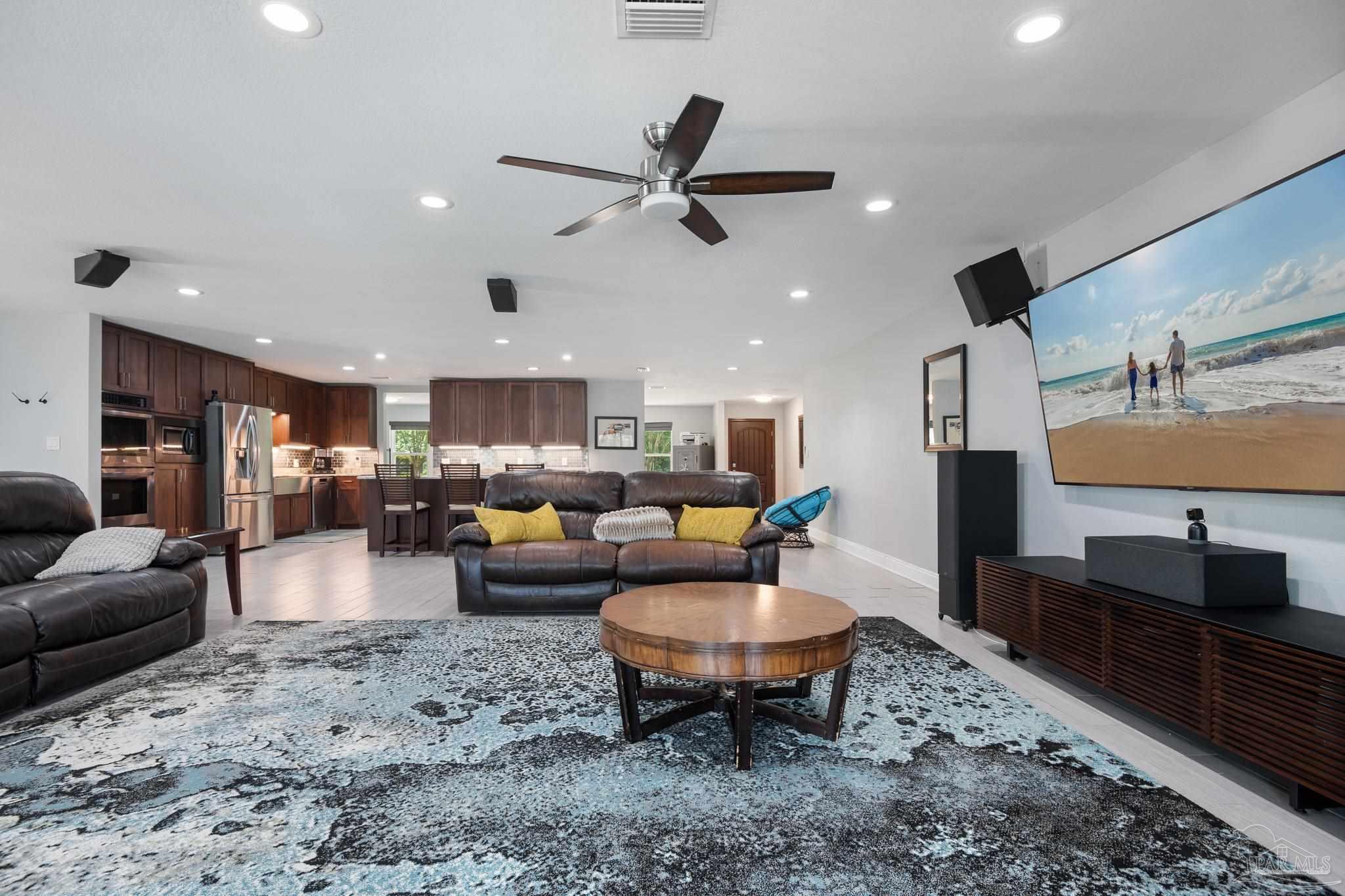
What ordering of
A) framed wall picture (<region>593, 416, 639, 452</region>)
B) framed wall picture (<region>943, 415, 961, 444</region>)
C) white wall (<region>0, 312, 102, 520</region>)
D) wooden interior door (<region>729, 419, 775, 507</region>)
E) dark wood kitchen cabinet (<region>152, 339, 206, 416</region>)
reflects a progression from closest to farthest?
framed wall picture (<region>943, 415, 961, 444</region>), white wall (<region>0, 312, 102, 520</region>), dark wood kitchen cabinet (<region>152, 339, 206, 416</region>), framed wall picture (<region>593, 416, 639, 452</region>), wooden interior door (<region>729, 419, 775, 507</region>)

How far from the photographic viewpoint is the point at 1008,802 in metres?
1.80

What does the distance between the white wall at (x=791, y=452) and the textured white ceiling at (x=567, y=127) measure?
261 inches

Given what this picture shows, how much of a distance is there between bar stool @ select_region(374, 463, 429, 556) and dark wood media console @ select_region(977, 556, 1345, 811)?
5990mm

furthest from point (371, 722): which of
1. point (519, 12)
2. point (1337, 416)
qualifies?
point (1337, 416)

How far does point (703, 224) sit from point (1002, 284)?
1.91 meters

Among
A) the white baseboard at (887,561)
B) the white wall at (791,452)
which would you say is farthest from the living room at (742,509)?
the white wall at (791,452)

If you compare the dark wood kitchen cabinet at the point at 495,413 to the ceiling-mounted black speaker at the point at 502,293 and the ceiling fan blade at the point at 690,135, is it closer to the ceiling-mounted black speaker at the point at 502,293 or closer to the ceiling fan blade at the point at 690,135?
the ceiling-mounted black speaker at the point at 502,293

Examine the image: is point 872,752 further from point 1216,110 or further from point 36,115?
point 36,115

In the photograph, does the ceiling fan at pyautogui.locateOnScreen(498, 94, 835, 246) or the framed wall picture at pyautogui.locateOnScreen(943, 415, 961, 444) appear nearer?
the ceiling fan at pyautogui.locateOnScreen(498, 94, 835, 246)

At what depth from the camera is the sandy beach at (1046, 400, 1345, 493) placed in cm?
203

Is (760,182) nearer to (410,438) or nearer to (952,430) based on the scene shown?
(952,430)

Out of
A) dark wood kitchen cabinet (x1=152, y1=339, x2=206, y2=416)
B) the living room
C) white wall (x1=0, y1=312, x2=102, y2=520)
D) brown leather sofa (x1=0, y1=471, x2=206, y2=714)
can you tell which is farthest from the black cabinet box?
dark wood kitchen cabinet (x1=152, y1=339, x2=206, y2=416)

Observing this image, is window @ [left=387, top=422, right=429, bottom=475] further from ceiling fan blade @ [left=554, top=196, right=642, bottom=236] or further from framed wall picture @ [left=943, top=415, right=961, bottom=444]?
ceiling fan blade @ [left=554, top=196, right=642, bottom=236]

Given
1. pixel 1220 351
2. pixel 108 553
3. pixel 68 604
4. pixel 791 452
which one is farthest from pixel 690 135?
pixel 791 452
